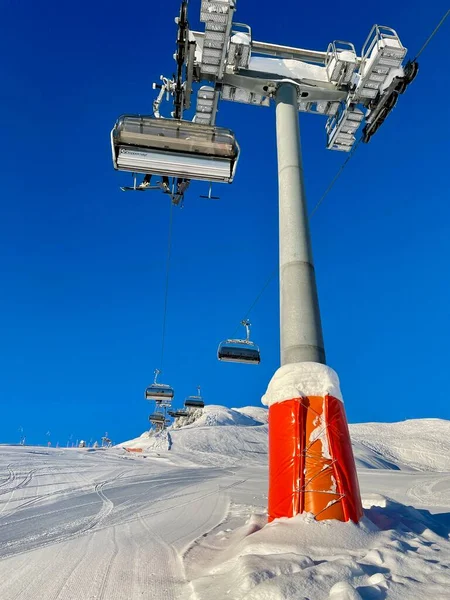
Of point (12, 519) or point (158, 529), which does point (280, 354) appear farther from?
point (12, 519)

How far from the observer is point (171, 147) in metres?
7.04

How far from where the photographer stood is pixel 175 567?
3.90m

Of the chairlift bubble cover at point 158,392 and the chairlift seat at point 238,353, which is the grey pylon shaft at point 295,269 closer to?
the chairlift seat at point 238,353

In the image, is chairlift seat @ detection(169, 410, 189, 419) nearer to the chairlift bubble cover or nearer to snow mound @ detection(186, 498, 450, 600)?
the chairlift bubble cover

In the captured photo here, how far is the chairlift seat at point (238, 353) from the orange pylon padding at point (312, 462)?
9240 mm

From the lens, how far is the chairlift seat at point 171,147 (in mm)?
6969

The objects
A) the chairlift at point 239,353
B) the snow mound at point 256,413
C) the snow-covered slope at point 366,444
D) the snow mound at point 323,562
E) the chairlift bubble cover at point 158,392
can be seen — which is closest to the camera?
the snow mound at point 323,562

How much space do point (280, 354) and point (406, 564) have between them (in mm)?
3155

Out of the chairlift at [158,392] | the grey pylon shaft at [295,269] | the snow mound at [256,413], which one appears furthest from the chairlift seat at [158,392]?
the snow mound at [256,413]

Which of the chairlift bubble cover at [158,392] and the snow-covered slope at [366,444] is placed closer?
the chairlift bubble cover at [158,392]

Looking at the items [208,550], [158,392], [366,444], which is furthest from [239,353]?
[366,444]

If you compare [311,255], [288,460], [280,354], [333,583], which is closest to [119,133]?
[311,255]

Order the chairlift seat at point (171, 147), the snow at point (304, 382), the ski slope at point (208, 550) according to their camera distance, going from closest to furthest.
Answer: the ski slope at point (208, 550) → the snow at point (304, 382) → the chairlift seat at point (171, 147)

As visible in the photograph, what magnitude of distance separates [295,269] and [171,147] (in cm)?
280
